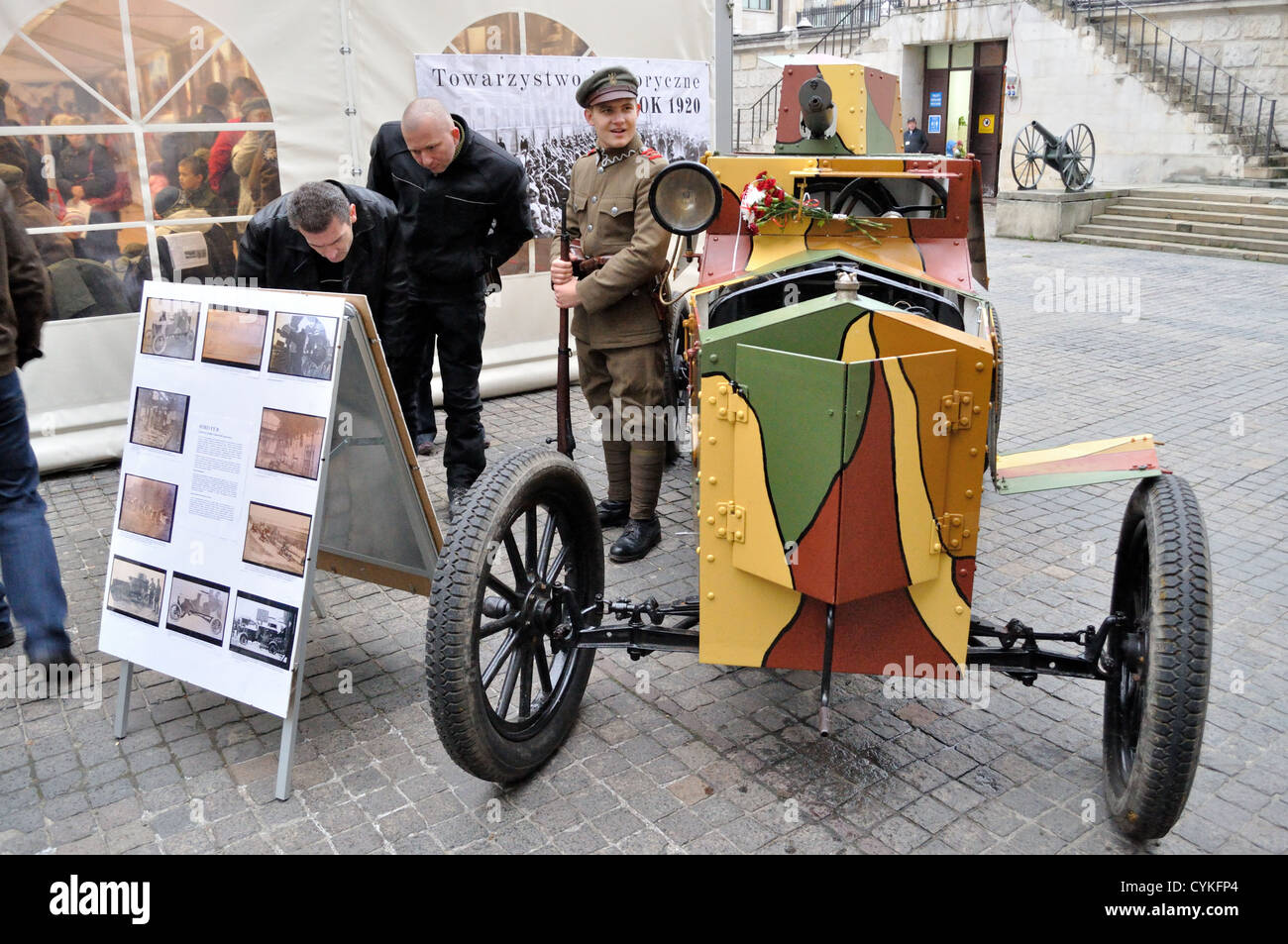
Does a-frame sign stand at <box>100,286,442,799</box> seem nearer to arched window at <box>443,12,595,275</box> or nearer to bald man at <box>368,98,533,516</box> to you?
bald man at <box>368,98,533,516</box>

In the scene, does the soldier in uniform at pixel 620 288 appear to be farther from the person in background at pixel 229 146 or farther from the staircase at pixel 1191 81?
the staircase at pixel 1191 81

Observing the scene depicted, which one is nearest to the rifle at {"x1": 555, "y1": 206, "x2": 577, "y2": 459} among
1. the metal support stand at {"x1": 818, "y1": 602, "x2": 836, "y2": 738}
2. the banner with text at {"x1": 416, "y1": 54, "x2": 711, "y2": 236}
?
the banner with text at {"x1": 416, "y1": 54, "x2": 711, "y2": 236}

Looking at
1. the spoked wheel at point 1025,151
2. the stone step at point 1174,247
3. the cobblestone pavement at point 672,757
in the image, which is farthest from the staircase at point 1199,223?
the cobblestone pavement at point 672,757

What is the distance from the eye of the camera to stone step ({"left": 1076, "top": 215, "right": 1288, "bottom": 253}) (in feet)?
45.6

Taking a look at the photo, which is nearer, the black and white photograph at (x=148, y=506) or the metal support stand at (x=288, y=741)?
the metal support stand at (x=288, y=741)

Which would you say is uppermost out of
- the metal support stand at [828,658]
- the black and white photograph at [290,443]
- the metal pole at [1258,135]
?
the metal pole at [1258,135]

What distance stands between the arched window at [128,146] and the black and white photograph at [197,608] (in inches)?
130

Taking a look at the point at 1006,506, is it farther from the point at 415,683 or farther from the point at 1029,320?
the point at 1029,320

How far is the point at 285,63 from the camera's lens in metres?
6.27

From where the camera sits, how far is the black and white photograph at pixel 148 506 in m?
3.39

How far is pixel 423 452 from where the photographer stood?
6.32 m

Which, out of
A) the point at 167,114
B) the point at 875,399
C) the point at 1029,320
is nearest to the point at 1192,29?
the point at 1029,320

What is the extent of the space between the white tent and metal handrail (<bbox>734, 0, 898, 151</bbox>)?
61.9ft

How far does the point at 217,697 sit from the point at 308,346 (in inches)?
55.7
